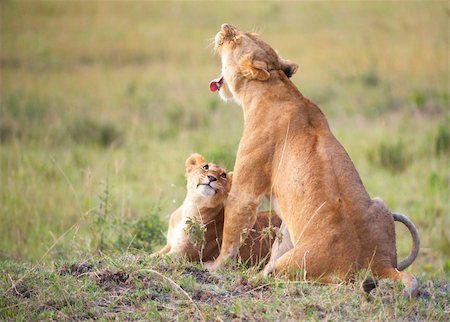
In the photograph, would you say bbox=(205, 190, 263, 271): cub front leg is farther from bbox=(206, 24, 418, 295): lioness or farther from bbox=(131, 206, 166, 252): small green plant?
bbox=(131, 206, 166, 252): small green plant

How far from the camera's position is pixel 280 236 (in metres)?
5.81

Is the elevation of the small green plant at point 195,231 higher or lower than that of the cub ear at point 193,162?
lower

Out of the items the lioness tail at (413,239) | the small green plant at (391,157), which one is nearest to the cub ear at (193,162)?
the lioness tail at (413,239)

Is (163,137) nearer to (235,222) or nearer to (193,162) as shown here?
(193,162)

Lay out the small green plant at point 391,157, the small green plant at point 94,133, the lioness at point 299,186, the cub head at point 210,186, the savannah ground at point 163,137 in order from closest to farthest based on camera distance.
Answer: the savannah ground at point 163,137 → the lioness at point 299,186 → the cub head at point 210,186 → the small green plant at point 391,157 → the small green plant at point 94,133

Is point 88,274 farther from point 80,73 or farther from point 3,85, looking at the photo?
point 80,73

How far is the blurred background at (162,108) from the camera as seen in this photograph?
31.3 feet

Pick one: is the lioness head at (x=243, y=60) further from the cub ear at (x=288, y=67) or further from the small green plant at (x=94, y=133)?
the small green plant at (x=94, y=133)

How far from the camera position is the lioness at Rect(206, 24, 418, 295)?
5668 mm

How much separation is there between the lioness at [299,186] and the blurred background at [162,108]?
947 mm

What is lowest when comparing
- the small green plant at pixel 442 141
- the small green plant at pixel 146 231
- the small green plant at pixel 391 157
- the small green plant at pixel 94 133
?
the small green plant at pixel 94 133

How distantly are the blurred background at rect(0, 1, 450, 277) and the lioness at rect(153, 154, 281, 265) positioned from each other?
0.48 m

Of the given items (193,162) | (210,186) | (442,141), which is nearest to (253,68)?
(210,186)

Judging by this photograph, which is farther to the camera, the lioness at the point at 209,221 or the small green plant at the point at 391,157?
the small green plant at the point at 391,157
